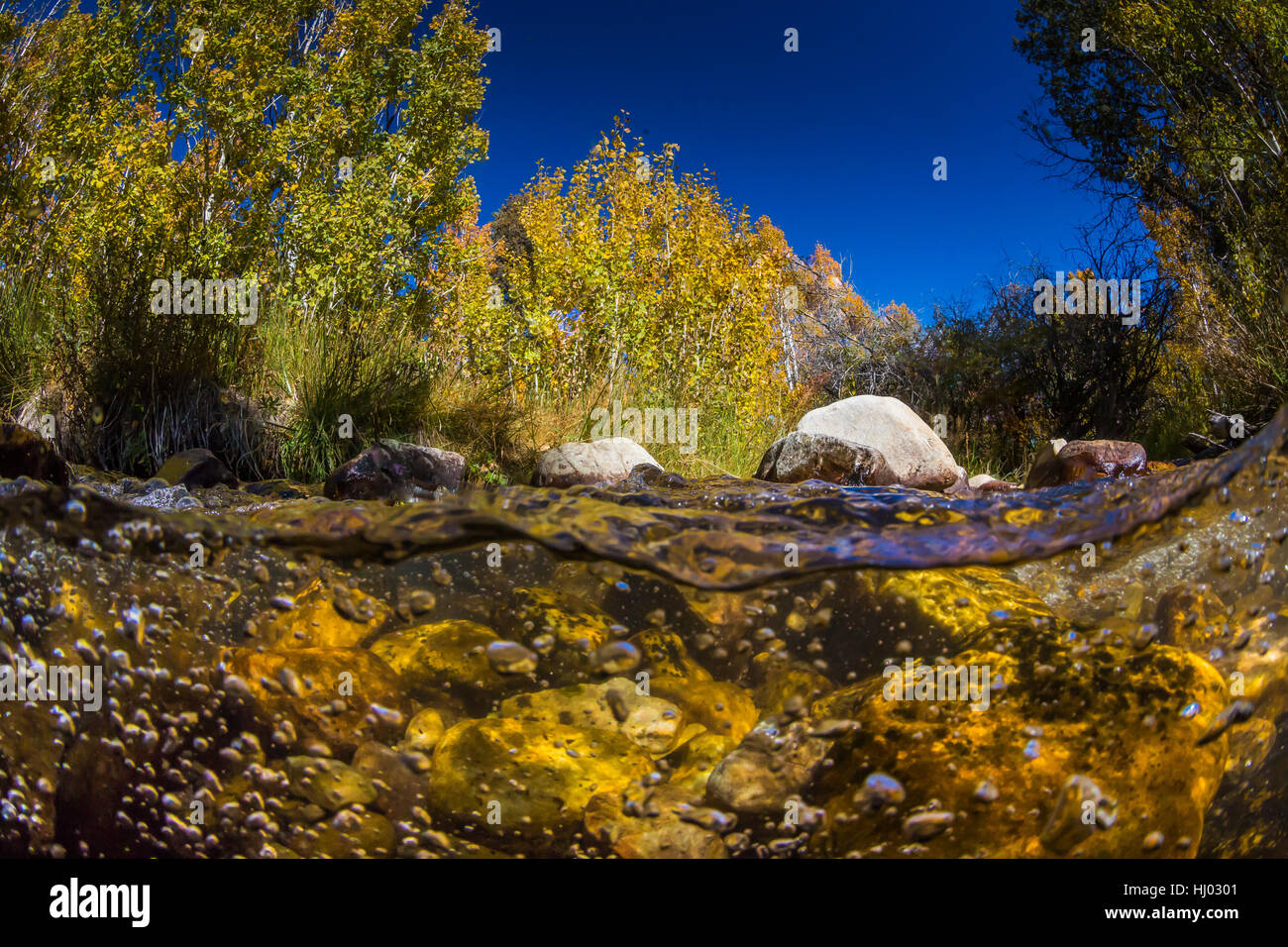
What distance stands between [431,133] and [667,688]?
51.5 feet

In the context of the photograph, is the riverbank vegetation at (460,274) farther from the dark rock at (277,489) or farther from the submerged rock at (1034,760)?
the submerged rock at (1034,760)

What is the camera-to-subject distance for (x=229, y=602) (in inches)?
76.8

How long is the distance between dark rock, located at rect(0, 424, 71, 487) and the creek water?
218 centimetres

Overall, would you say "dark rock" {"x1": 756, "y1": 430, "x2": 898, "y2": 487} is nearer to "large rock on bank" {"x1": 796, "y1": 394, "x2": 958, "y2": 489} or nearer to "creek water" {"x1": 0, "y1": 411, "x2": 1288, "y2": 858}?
"large rock on bank" {"x1": 796, "y1": 394, "x2": 958, "y2": 489}

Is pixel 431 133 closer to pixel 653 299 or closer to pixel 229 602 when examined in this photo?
pixel 653 299

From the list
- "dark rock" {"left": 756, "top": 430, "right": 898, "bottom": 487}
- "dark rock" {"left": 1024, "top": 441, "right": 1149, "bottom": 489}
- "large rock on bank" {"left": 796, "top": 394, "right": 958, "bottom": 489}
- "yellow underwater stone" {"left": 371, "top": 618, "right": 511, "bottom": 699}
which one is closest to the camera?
"yellow underwater stone" {"left": 371, "top": 618, "right": 511, "bottom": 699}

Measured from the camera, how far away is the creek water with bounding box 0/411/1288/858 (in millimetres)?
1633

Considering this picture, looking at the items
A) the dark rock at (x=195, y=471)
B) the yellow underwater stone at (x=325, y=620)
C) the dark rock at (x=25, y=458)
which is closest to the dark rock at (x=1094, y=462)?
the yellow underwater stone at (x=325, y=620)

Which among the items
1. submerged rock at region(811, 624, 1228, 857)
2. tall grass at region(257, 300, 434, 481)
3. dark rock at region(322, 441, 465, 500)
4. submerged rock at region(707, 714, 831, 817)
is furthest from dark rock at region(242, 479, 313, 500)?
submerged rock at region(811, 624, 1228, 857)

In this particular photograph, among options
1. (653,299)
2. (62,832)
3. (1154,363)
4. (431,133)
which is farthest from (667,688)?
(431,133)

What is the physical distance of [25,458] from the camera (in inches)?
152

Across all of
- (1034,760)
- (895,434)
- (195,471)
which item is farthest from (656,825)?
(895,434)

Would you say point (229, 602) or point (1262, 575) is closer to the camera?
point (1262, 575)

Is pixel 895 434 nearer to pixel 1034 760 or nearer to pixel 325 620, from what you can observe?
pixel 1034 760
